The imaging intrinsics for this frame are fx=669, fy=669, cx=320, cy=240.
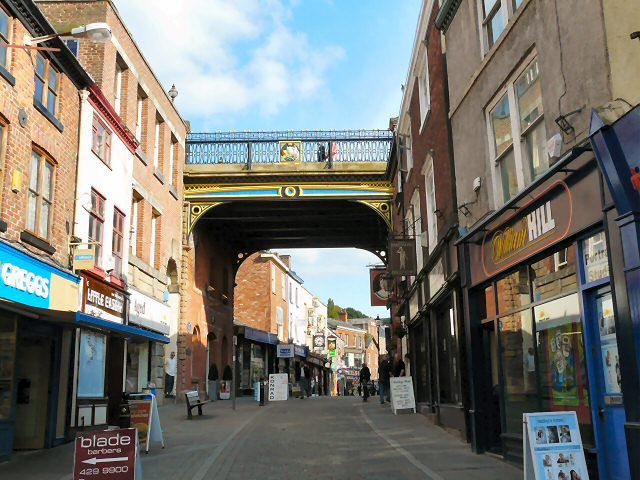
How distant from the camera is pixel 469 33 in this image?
40.2 feet

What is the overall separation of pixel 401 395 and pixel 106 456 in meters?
12.3

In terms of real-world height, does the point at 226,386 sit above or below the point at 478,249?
below

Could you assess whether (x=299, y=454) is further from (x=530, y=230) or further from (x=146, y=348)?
(x=146, y=348)

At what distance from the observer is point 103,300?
15992 millimetres

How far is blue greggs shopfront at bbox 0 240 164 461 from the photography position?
35.7ft

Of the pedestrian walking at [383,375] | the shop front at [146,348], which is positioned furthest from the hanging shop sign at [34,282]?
the pedestrian walking at [383,375]

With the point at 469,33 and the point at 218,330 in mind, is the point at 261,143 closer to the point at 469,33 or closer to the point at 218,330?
the point at 218,330

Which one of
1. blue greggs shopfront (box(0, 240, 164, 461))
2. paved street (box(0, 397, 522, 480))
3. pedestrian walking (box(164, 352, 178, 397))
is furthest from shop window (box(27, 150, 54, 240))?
pedestrian walking (box(164, 352, 178, 397))

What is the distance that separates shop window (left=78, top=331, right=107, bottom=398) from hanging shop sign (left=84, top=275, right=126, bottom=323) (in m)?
0.55

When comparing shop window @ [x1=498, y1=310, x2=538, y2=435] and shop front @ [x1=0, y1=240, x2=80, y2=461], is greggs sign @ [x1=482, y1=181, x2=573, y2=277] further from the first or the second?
shop front @ [x1=0, y1=240, x2=80, y2=461]

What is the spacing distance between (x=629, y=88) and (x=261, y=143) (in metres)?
20.2

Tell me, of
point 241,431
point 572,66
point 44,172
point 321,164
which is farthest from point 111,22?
point 572,66

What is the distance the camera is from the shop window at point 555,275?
8.27 meters

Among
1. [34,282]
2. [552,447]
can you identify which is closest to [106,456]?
[552,447]
